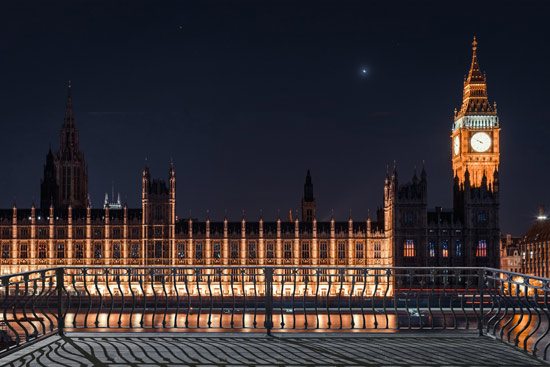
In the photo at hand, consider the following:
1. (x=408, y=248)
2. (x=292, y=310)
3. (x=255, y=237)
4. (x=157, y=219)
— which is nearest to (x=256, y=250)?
(x=255, y=237)

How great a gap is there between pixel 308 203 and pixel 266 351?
76.1 metres

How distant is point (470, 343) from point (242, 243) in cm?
6579

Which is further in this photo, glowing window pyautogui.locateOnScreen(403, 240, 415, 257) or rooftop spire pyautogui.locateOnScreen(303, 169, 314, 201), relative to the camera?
rooftop spire pyautogui.locateOnScreen(303, 169, 314, 201)

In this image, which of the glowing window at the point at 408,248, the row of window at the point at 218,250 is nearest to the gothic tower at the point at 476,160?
the glowing window at the point at 408,248

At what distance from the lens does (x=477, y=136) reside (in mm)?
94562

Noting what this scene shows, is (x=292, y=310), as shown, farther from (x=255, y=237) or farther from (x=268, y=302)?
(x=255, y=237)

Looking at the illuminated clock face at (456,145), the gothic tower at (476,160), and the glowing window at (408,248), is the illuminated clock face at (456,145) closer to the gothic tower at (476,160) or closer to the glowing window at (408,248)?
the gothic tower at (476,160)

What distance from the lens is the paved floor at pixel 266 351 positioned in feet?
37.0

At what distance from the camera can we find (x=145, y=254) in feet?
257

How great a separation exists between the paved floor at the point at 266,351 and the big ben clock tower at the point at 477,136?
81.6 m

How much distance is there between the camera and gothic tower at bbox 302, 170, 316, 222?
8700cm

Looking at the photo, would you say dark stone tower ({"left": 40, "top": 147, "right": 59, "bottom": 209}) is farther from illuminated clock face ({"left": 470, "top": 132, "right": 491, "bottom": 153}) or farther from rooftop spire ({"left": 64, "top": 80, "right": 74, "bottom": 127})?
illuminated clock face ({"left": 470, "top": 132, "right": 491, "bottom": 153})

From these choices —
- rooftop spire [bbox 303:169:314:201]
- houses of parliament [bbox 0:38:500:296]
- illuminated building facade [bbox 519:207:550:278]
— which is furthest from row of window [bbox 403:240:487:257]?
illuminated building facade [bbox 519:207:550:278]

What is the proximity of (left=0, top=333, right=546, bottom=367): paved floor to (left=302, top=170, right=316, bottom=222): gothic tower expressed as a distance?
72700 mm
